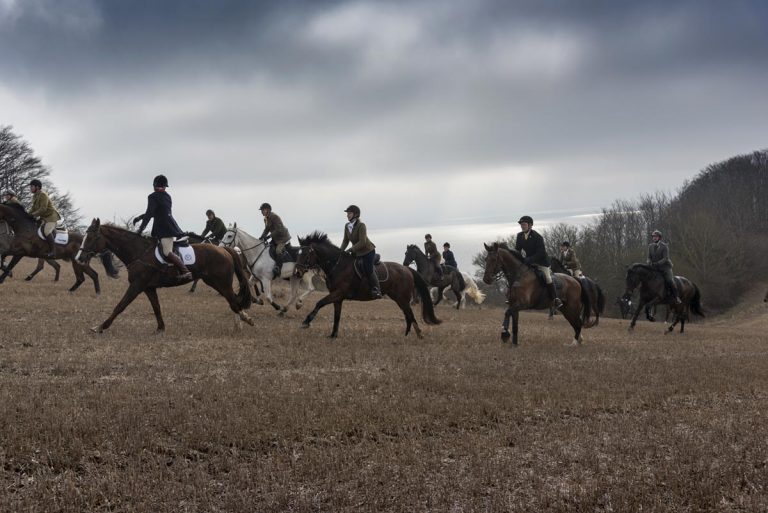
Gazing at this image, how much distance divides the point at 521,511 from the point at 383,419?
7.93ft

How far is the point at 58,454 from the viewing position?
5121 millimetres

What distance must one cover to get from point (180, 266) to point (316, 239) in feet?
9.87

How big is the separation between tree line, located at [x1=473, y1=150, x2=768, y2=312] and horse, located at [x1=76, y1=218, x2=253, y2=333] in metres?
44.1

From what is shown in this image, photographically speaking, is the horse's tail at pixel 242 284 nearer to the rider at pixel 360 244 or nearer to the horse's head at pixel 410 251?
the rider at pixel 360 244

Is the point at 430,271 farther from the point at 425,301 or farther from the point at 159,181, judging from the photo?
the point at 159,181

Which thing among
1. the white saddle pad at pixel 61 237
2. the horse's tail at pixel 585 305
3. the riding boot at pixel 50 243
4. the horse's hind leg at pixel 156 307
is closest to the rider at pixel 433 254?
the horse's tail at pixel 585 305

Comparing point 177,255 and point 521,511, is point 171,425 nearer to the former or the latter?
point 521,511

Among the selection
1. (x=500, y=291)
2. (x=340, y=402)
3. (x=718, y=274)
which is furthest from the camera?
(x=500, y=291)

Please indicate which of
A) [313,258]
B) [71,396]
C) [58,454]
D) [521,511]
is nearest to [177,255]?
[313,258]

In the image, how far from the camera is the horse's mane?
536 inches

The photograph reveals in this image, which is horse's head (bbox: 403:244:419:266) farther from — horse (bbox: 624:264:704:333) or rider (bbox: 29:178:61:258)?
rider (bbox: 29:178:61:258)

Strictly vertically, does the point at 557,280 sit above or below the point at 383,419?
above

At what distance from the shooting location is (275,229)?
58.3 feet

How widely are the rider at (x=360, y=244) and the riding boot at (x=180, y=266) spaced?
3.33m
